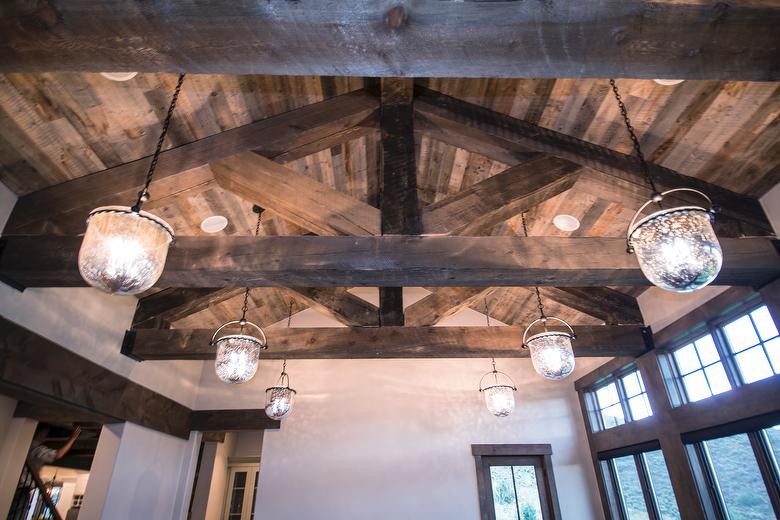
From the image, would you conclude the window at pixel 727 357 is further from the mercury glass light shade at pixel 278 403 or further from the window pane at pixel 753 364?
the mercury glass light shade at pixel 278 403

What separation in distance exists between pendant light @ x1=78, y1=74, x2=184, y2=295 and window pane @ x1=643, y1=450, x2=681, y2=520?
16.2ft

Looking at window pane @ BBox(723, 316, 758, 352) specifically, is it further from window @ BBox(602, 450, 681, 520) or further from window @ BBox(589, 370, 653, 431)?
window @ BBox(602, 450, 681, 520)

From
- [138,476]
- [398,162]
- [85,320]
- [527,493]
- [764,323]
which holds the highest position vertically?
[398,162]

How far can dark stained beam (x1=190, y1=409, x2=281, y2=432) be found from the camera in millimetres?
5711

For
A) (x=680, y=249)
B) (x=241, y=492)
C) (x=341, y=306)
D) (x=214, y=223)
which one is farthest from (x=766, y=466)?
(x=241, y=492)

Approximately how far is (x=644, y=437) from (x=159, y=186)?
5219mm

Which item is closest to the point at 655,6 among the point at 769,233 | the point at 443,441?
the point at 769,233

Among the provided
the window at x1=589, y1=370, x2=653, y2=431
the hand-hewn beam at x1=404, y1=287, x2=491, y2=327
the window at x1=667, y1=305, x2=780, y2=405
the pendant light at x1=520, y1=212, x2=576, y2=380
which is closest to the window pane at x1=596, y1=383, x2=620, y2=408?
the window at x1=589, y1=370, x2=653, y2=431

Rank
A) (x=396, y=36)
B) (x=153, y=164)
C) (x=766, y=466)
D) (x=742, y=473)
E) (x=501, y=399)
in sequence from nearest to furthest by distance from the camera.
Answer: (x=396, y=36) → (x=153, y=164) → (x=766, y=466) → (x=742, y=473) → (x=501, y=399)

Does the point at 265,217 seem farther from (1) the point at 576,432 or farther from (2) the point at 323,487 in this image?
(1) the point at 576,432

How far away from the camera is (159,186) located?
3.14 meters

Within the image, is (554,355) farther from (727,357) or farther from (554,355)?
(727,357)

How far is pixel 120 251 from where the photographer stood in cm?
174

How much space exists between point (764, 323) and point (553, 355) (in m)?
1.60
